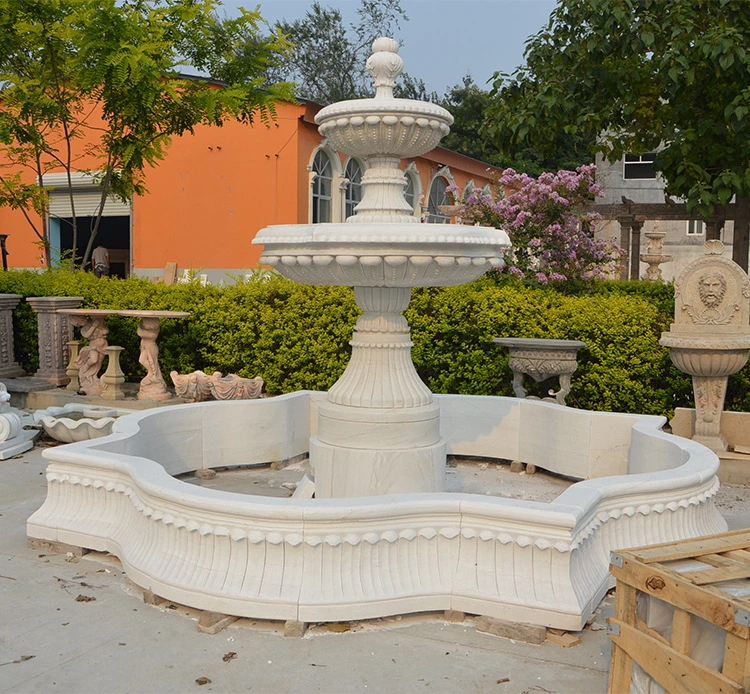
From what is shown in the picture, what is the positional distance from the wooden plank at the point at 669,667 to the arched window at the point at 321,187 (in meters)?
15.1

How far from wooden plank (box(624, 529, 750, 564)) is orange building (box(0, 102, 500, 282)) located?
13.5m

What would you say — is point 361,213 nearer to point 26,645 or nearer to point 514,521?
point 514,521

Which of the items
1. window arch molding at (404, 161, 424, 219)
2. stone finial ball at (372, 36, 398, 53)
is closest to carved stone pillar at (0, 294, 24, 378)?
stone finial ball at (372, 36, 398, 53)

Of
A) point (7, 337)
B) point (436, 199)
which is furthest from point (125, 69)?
point (436, 199)

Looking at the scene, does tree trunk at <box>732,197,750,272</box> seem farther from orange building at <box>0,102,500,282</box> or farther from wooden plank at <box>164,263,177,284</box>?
wooden plank at <box>164,263,177,284</box>

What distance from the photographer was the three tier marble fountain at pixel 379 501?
3615 mm

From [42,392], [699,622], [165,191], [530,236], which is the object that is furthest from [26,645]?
[165,191]

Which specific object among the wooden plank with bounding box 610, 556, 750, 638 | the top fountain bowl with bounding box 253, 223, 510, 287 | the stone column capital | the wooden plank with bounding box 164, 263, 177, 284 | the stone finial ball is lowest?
the wooden plank with bounding box 610, 556, 750, 638

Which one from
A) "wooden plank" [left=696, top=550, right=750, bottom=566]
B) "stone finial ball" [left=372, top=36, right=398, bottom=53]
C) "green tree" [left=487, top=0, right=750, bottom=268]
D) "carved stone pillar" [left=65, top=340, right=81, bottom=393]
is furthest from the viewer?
"carved stone pillar" [left=65, top=340, right=81, bottom=393]

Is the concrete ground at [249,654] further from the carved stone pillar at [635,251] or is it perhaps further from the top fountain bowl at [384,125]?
the carved stone pillar at [635,251]

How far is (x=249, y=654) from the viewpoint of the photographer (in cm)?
335

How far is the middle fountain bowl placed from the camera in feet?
14.0

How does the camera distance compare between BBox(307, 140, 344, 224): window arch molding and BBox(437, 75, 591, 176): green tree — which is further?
BBox(437, 75, 591, 176): green tree

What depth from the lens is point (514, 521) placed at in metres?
3.64
